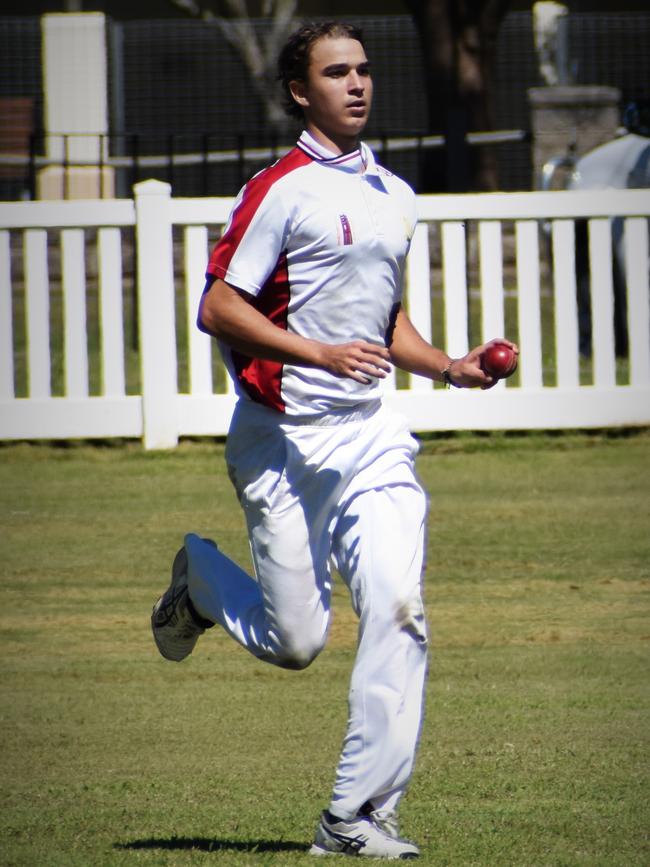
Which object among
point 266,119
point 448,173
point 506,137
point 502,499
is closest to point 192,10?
point 266,119

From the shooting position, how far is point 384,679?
3.94 metres

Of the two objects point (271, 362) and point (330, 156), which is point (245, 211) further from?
point (271, 362)

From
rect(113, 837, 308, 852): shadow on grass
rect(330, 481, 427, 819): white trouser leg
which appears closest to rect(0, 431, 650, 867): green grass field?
rect(113, 837, 308, 852): shadow on grass

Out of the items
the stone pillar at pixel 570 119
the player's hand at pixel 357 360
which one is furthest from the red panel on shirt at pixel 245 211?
the stone pillar at pixel 570 119

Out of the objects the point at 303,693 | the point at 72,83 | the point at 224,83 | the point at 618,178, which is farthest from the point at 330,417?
the point at 224,83

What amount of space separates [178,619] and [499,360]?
3.92ft

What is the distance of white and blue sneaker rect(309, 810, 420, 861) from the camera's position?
12.8 ft

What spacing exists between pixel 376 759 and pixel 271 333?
100 cm

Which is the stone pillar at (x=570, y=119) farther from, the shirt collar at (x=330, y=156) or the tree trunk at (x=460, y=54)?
the shirt collar at (x=330, y=156)

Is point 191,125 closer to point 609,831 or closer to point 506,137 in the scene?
point 506,137

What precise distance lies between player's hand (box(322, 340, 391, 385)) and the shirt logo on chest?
0.30m

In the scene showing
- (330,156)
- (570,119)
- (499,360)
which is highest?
(570,119)

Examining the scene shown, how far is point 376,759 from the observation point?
3922 mm

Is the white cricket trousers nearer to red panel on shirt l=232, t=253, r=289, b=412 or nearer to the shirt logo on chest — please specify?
red panel on shirt l=232, t=253, r=289, b=412
